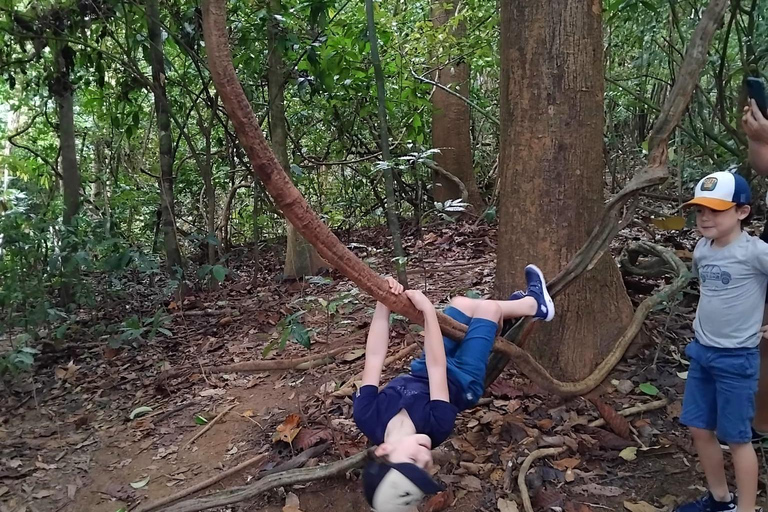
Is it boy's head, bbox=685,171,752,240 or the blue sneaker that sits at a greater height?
boy's head, bbox=685,171,752,240

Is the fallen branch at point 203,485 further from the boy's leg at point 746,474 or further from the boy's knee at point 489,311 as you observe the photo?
the boy's leg at point 746,474

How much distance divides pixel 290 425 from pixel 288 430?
0.16 ft

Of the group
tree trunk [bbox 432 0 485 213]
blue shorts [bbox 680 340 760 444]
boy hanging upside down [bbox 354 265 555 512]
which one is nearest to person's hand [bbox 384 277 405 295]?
boy hanging upside down [bbox 354 265 555 512]

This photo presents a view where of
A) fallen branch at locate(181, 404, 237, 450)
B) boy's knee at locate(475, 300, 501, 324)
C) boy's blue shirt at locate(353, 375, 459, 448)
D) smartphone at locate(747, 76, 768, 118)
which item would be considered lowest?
fallen branch at locate(181, 404, 237, 450)

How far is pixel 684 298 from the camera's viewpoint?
4.17 m

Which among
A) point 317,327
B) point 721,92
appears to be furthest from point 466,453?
point 721,92

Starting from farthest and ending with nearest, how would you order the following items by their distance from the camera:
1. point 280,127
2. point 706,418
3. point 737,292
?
1. point 280,127
2. point 706,418
3. point 737,292

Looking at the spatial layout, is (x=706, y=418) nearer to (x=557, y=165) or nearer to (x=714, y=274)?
(x=714, y=274)

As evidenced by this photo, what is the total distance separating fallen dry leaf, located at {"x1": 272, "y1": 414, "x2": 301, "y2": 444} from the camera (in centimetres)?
332

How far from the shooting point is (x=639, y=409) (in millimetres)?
3209

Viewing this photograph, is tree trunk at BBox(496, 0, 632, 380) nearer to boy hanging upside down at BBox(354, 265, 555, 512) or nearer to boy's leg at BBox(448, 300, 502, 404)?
boy hanging upside down at BBox(354, 265, 555, 512)

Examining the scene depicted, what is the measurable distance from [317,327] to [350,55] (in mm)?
Result: 2213

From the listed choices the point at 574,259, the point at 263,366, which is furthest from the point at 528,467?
the point at 263,366

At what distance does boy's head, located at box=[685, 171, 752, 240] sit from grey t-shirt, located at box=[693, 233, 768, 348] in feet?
0.27
